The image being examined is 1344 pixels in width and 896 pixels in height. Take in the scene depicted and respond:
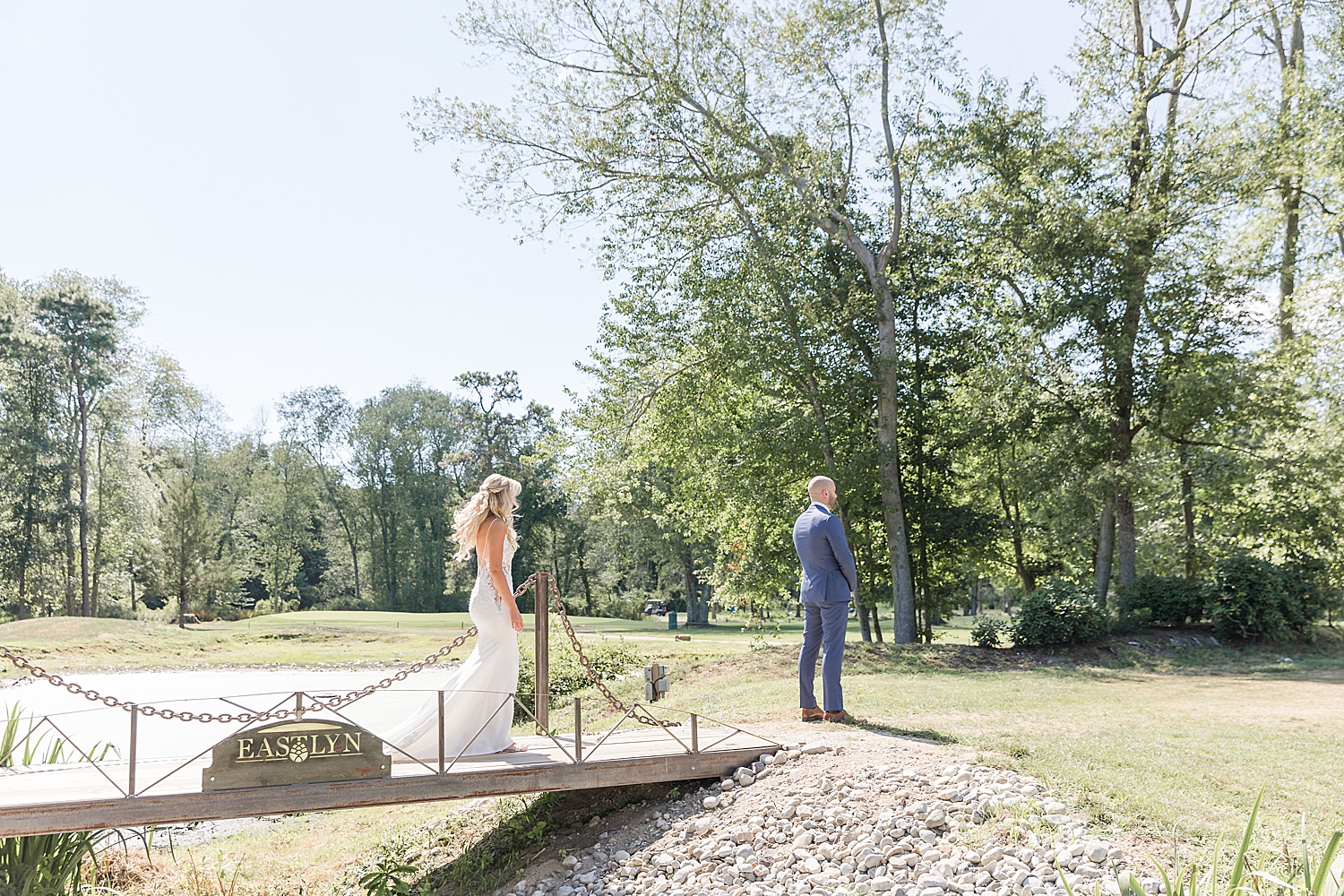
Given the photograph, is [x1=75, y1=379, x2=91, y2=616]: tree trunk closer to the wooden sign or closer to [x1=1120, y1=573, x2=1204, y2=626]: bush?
the wooden sign

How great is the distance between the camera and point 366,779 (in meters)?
6.24

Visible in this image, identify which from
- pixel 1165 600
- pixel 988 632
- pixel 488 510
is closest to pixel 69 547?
pixel 988 632

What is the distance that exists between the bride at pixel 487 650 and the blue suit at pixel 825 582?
251 cm

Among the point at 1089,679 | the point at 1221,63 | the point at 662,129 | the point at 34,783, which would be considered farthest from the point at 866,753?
the point at 1221,63

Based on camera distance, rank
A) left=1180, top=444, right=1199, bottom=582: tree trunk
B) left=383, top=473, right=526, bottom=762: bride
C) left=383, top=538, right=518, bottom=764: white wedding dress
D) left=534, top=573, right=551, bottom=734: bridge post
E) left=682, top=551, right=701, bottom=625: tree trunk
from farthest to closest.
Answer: left=682, top=551, right=701, bottom=625: tree trunk, left=1180, top=444, right=1199, bottom=582: tree trunk, left=534, top=573, right=551, bottom=734: bridge post, left=383, top=473, right=526, bottom=762: bride, left=383, top=538, right=518, bottom=764: white wedding dress

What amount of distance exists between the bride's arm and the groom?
98.4 inches

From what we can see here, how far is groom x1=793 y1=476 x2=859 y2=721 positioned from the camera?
26.0 ft

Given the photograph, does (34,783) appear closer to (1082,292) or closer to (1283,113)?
(1082,292)

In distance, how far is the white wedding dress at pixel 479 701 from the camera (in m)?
6.87

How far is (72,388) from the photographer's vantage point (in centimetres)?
4206

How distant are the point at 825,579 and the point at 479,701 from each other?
3098mm

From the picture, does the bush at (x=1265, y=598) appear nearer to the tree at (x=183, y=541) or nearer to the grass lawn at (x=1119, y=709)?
the grass lawn at (x=1119, y=709)

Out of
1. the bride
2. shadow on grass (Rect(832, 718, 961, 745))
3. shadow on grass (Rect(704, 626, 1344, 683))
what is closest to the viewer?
the bride

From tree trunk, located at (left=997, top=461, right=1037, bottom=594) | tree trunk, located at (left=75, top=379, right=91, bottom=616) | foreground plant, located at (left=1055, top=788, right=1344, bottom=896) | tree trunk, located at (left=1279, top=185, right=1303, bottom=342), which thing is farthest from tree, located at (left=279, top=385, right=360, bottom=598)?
foreground plant, located at (left=1055, top=788, right=1344, bottom=896)
